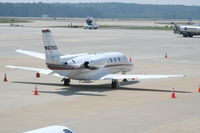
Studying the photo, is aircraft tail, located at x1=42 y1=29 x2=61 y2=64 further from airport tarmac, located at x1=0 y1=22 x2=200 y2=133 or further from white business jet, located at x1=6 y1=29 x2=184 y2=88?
airport tarmac, located at x1=0 y1=22 x2=200 y2=133

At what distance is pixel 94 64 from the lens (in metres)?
39.4

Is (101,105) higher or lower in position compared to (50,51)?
lower

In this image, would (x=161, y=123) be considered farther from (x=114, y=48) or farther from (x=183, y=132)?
(x=114, y=48)

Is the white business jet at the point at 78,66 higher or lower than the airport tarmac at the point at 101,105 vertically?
higher

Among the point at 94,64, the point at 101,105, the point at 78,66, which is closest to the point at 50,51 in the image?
the point at 78,66

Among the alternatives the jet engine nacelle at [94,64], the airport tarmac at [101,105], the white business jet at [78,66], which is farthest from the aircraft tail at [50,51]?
the airport tarmac at [101,105]

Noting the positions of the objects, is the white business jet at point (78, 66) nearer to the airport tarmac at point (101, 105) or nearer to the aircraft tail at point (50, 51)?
the aircraft tail at point (50, 51)

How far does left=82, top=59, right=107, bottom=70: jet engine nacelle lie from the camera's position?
1517 inches

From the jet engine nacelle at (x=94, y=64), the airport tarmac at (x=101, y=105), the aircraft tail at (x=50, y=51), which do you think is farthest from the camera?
the jet engine nacelle at (x=94, y=64)

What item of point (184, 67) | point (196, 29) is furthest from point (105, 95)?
point (196, 29)

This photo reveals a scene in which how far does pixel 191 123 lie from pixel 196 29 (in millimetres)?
92456

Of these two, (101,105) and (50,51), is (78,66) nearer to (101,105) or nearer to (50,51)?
(50,51)

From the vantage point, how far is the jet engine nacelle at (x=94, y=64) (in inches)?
1517

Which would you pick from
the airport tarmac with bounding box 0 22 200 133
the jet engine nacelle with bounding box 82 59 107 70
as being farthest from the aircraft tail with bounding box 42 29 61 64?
the airport tarmac with bounding box 0 22 200 133
